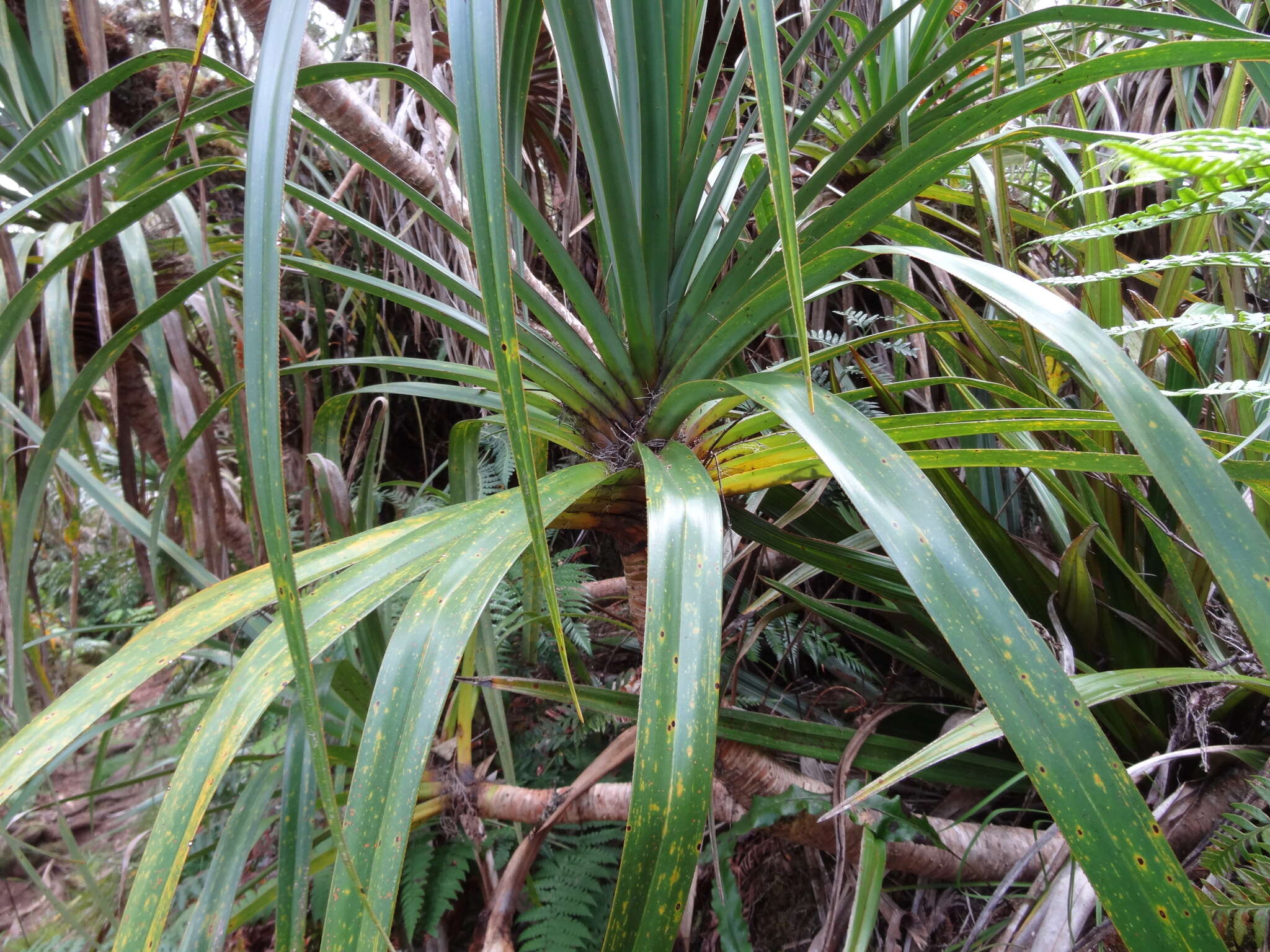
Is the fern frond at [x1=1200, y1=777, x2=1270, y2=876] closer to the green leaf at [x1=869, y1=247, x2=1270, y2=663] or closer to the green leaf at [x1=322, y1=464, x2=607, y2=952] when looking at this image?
the green leaf at [x1=869, y1=247, x2=1270, y2=663]

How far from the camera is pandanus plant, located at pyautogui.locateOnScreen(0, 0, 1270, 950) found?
1.07ft

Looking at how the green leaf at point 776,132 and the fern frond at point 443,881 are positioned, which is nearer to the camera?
the green leaf at point 776,132

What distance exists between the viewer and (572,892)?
100cm

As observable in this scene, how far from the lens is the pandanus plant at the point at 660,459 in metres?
0.33

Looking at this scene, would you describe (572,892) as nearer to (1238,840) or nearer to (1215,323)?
(1238,840)

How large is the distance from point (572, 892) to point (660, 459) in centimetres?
77

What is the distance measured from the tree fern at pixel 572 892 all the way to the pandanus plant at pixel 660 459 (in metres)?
0.26

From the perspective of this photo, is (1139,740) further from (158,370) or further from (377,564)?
(158,370)

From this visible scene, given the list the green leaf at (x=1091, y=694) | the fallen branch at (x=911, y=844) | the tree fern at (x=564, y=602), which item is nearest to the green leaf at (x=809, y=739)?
the fallen branch at (x=911, y=844)

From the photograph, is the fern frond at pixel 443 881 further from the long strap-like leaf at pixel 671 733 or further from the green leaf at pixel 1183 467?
the green leaf at pixel 1183 467

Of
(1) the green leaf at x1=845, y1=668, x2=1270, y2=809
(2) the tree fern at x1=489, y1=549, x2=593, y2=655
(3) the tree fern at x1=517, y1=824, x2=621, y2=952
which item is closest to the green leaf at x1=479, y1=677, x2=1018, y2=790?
(1) the green leaf at x1=845, y1=668, x2=1270, y2=809

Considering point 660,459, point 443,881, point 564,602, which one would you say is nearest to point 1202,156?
point 660,459

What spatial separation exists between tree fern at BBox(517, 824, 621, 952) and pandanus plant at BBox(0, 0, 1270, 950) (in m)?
0.26

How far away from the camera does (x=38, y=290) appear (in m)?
0.64
